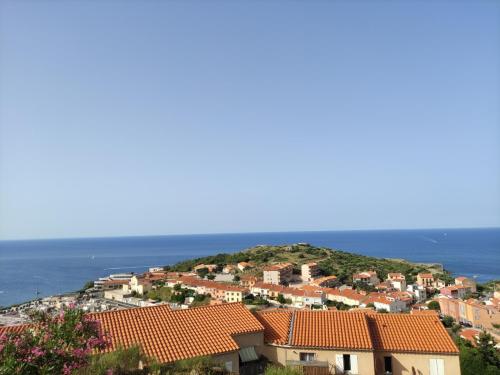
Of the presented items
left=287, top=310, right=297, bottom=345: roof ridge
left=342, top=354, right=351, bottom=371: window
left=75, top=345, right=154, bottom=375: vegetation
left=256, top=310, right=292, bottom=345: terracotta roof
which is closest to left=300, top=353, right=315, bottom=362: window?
left=287, top=310, right=297, bottom=345: roof ridge

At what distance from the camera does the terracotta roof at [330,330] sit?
41.5ft

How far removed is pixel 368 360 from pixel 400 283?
74369 millimetres

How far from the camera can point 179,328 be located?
1252 cm

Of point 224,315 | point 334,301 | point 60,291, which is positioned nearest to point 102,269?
point 60,291

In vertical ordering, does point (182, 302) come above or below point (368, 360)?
below

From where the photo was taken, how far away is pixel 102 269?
142625 millimetres

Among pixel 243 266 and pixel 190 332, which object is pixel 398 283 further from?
pixel 190 332

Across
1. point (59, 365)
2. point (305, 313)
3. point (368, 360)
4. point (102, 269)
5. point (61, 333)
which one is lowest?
point (102, 269)

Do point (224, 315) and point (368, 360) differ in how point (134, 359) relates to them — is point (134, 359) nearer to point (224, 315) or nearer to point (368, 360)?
point (224, 315)

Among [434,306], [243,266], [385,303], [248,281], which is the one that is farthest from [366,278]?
[243,266]

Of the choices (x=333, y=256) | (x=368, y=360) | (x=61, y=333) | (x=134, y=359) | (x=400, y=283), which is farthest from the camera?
(x=333, y=256)

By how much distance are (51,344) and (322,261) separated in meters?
100

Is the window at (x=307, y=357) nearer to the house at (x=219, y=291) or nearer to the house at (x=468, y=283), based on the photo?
the house at (x=219, y=291)

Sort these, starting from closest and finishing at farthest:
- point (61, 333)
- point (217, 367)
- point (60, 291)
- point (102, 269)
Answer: point (61, 333) < point (217, 367) < point (60, 291) < point (102, 269)
